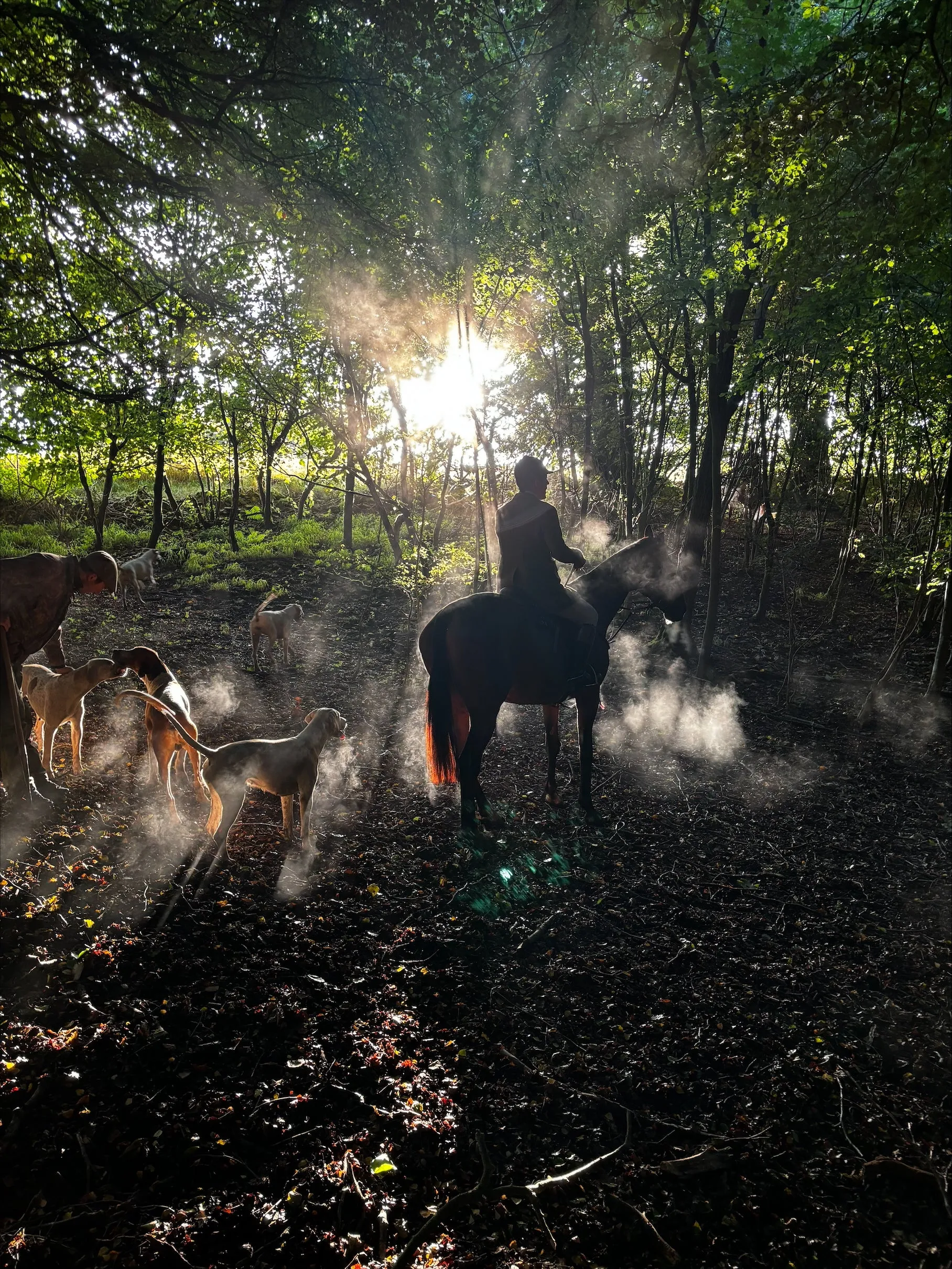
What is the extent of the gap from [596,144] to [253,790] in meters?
6.47

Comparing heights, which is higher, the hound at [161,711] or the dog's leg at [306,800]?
the hound at [161,711]

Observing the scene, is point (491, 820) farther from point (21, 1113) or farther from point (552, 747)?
point (21, 1113)

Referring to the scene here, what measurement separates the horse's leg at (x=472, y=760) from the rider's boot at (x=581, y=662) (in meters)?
0.99

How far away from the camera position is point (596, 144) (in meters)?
4.35

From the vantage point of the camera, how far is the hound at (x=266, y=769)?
457 centimetres

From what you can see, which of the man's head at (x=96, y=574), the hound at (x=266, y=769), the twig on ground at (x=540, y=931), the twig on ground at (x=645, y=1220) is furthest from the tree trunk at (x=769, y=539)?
the twig on ground at (x=645, y=1220)

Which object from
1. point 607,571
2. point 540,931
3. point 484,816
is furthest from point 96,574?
point 607,571

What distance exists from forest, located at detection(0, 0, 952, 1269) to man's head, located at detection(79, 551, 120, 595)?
4.40 ft

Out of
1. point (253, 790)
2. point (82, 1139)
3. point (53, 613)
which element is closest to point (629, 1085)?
point (82, 1139)

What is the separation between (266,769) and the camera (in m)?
4.71

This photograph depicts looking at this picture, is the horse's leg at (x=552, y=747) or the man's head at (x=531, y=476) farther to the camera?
the horse's leg at (x=552, y=747)

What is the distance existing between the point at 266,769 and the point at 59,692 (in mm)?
2398

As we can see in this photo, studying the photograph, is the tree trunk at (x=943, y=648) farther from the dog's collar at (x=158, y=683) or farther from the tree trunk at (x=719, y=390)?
the dog's collar at (x=158, y=683)

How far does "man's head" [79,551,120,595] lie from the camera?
16.3ft
